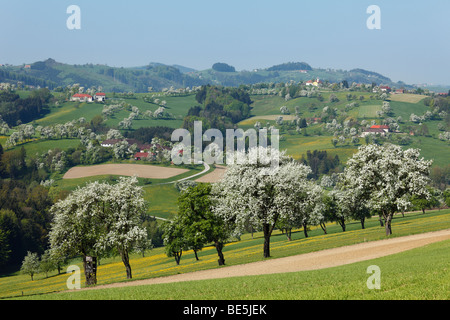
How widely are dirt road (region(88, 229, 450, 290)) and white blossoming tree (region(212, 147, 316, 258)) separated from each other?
256 inches

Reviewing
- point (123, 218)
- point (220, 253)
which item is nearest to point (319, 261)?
point (220, 253)

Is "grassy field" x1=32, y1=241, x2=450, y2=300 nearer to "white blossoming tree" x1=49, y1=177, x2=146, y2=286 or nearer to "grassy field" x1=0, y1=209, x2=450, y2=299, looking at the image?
"grassy field" x1=0, y1=209, x2=450, y2=299

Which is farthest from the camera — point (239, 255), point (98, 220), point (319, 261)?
point (239, 255)

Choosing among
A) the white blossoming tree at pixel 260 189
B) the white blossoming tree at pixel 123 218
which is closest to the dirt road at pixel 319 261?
the white blossoming tree at pixel 260 189

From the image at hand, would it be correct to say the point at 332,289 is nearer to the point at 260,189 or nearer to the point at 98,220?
the point at 260,189

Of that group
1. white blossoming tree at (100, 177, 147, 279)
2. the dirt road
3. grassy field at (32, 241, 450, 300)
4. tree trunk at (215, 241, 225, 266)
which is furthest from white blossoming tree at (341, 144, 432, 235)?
grassy field at (32, 241, 450, 300)

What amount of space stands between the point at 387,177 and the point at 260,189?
21009 mm

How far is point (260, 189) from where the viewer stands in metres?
62.4

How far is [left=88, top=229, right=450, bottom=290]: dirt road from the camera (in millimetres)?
48097
